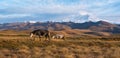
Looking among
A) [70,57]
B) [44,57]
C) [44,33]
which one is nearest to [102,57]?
[70,57]

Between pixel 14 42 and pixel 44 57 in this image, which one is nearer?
pixel 44 57

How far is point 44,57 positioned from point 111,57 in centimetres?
487

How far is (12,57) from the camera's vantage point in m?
25.9

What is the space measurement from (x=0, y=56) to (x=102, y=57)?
7.41 metres

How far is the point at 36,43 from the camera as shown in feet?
Answer: 140

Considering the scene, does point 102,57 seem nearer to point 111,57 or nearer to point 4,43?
point 111,57

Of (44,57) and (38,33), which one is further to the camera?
(38,33)

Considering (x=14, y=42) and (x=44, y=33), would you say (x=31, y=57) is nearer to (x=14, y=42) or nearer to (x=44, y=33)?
(x=14, y=42)

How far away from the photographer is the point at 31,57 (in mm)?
25766

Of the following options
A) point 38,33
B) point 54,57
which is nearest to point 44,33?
point 38,33

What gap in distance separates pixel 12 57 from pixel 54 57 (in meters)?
3.04

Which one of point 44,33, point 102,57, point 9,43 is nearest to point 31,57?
point 102,57

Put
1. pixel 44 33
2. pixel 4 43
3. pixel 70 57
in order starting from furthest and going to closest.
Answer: pixel 44 33 → pixel 4 43 → pixel 70 57

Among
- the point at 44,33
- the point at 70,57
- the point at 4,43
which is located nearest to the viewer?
the point at 70,57
